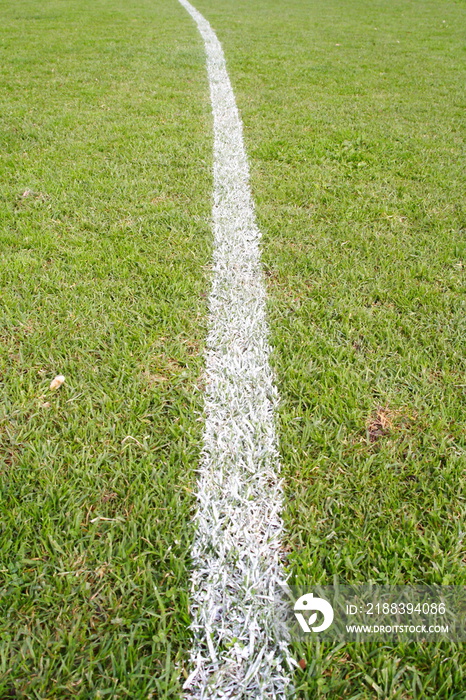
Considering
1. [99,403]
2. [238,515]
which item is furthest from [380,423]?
[99,403]

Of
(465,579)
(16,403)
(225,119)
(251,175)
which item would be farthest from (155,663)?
(225,119)

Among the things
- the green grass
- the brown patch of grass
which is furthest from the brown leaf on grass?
the green grass

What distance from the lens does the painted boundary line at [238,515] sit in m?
1.07

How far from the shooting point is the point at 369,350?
1931 millimetres

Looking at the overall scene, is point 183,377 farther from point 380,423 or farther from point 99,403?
point 380,423

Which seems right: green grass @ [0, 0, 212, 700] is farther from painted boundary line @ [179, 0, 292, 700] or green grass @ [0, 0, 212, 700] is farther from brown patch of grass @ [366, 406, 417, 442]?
brown patch of grass @ [366, 406, 417, 442]

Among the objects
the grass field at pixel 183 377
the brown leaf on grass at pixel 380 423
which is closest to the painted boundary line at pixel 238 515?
the grass field at pixel 183 377

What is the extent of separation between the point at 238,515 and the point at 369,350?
3.16ft

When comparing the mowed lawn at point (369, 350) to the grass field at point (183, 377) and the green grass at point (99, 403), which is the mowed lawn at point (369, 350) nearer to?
the grass field at point (183, 377)

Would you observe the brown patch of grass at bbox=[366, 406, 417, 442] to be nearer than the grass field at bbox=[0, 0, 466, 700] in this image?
No

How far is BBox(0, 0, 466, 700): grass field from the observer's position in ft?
3.63

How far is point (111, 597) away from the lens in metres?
1.16

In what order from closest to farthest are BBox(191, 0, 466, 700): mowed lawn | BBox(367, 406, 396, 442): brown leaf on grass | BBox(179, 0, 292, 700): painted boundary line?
BBox(179, 0, 292, 700): painted boundary line < BBox(191, 0, 466, 700): mowed lawn < BBox(367, 406, 396, 442): brown leaf on grass

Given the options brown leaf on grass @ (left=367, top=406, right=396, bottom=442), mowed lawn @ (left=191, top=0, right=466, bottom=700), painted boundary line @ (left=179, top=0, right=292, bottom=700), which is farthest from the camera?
brown leaf on grass @ (left=367, top=406, right=396, bottom=442)
